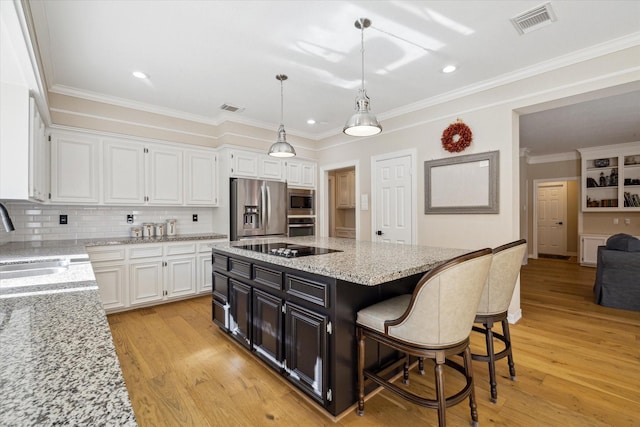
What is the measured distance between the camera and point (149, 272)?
376cm

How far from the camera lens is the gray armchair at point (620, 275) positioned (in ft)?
11.8

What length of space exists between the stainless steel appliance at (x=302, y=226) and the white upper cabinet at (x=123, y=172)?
2285 mm

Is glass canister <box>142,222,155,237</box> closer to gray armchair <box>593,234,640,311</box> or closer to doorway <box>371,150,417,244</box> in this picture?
doorway <box>371,150,417,244</box>

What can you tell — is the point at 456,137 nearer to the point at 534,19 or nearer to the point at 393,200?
the point at 393,200

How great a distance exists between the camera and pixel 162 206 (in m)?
4.20

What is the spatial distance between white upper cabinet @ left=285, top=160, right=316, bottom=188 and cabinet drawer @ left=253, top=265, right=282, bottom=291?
116 inches

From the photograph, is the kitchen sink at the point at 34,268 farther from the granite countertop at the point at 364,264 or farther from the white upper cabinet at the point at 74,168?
the white upper cabinet at the point at 74,168

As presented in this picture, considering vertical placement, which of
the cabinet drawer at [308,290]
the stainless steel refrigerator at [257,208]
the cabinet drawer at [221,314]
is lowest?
the cabinet drawer at [221,314]

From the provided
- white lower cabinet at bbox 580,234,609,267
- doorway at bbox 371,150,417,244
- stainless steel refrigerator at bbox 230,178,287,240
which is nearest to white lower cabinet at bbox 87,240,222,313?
stainless steel refrigerator at bbox 230,178,287,240

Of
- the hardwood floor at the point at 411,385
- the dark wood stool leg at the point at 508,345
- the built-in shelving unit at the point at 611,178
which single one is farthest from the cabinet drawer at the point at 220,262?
the built-in shelving unit at the point at 611,178

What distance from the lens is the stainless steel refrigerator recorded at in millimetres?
4434

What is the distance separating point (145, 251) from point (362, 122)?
10.3ft

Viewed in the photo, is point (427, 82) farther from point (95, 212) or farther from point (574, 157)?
point (574, 157)

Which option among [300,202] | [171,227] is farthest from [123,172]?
[300,202]
